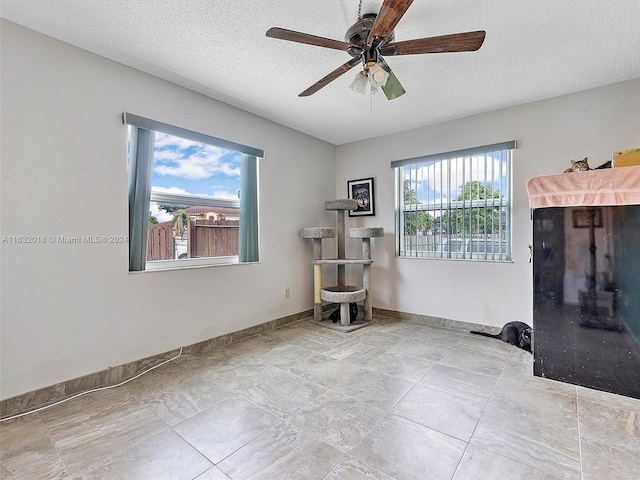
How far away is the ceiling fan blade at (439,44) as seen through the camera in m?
1.50

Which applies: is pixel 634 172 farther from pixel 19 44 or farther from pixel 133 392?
pixel 19 44

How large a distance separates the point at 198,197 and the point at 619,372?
11.6 feet

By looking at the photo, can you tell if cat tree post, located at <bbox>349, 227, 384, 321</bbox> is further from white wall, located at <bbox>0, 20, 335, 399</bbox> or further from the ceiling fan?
the ceiling fan

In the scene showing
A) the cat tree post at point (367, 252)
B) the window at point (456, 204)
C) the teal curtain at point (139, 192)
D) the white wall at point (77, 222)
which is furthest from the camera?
the cat tree post at point (367, 252)

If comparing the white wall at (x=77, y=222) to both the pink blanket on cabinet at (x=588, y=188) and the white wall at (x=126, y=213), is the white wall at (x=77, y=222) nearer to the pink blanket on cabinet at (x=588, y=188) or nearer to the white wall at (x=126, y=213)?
the white wall at (x=126, y=213)

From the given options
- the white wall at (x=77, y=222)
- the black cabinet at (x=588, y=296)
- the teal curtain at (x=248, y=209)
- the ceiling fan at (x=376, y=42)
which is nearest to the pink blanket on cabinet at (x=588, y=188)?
the black cabinet at (x=588, y=296)

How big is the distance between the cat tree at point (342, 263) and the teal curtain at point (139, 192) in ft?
5.92

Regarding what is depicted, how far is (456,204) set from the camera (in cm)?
343

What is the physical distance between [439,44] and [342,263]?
2.51m

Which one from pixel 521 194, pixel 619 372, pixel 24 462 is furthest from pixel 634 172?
pixel 24 462

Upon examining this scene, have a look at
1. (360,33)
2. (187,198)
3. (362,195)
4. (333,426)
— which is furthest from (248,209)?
(333,426)

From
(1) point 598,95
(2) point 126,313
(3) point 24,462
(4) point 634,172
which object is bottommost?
(3) point 24,462

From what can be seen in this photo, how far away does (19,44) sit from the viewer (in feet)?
6.05

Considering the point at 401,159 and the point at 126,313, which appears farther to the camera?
the point at 401,159
